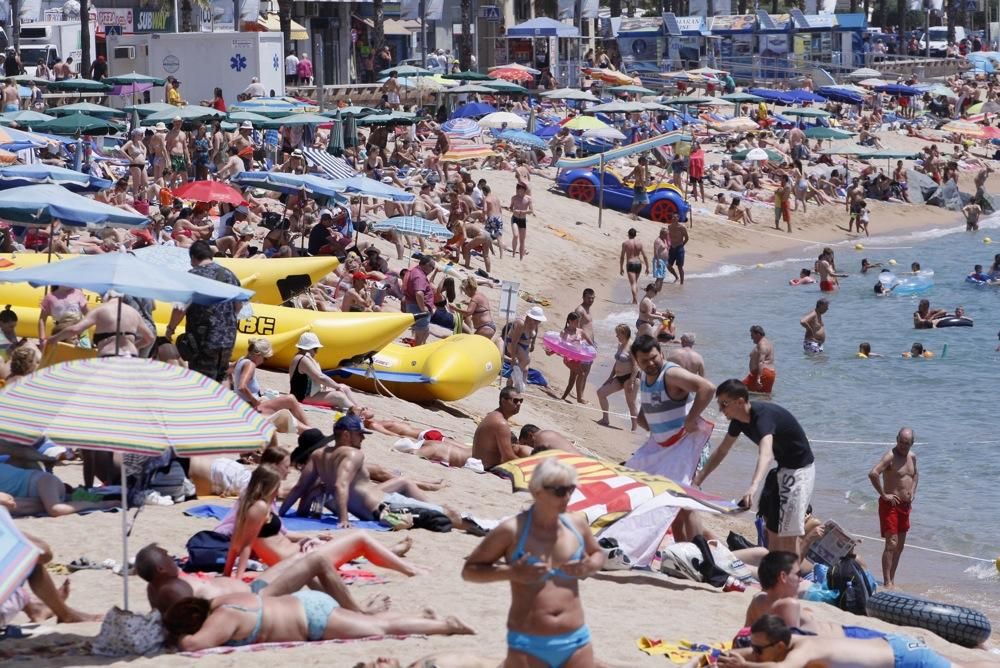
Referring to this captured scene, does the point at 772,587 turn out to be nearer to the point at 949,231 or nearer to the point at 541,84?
the point at 949,231

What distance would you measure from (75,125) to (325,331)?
1038 centimetres

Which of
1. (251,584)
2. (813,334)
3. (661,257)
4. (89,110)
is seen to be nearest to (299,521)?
(251,584)

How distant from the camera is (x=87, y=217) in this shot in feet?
37.9

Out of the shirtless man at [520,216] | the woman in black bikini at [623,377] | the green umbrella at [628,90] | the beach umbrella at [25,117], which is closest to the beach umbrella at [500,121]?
the shirtless man at [520,216]

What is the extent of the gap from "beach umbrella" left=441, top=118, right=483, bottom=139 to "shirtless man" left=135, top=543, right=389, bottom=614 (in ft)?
74.4

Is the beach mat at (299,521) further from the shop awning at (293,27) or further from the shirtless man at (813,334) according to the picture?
the shop awning at (293,27)

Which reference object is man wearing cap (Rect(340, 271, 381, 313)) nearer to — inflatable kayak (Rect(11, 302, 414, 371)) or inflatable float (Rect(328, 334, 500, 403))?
inflatable float (Rect(328, 334, 500, 403))

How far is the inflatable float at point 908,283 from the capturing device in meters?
26.2

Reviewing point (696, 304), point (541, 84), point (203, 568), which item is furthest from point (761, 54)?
point (203, 568)

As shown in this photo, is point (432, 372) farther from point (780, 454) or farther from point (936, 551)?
point (780, 454)

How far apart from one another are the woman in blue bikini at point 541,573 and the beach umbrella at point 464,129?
24.2 metres

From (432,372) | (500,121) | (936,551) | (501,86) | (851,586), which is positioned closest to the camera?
(851,586)

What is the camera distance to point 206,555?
7504mm

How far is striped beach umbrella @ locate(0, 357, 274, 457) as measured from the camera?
20.1 ft
